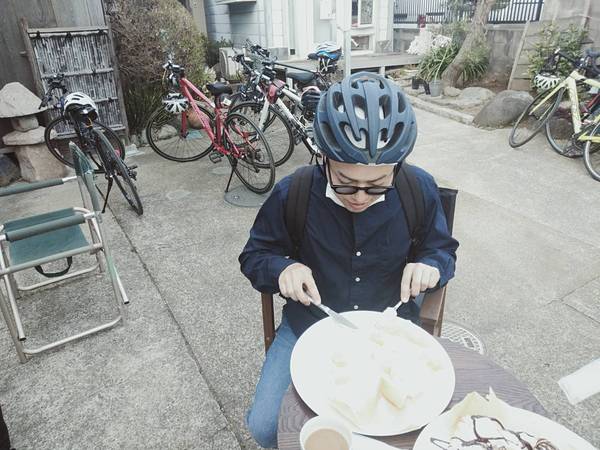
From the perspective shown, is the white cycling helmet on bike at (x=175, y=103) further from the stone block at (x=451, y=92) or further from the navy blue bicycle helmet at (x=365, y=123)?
the stone block at (x=451, y=92)

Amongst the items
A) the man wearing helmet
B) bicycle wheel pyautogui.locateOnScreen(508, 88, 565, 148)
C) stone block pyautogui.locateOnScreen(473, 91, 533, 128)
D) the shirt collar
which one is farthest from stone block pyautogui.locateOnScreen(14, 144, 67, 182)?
stone block pyautogui.locateOnScreen(473, 91, 533, 128)

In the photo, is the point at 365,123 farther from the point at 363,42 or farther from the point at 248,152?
the point at 363,42

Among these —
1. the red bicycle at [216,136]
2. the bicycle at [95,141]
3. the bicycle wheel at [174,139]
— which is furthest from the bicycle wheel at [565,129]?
the bicycle at [95,141]

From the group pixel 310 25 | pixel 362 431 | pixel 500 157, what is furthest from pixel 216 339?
pixel 310 25

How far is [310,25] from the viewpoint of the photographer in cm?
1099

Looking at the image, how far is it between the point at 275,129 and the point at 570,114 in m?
4.26

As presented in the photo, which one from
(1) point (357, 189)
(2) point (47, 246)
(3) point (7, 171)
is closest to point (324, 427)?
(1) point (357, 189)

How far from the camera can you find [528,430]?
3.46 ft

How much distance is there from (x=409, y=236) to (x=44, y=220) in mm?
2577

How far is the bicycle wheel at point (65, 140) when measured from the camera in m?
5.23

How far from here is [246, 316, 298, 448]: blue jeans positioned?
150 centimetres

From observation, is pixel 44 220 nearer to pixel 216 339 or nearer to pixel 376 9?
pixel 216 339

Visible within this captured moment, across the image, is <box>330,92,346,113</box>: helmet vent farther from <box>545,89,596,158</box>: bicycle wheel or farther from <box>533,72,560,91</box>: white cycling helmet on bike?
<box>533,72,560,91</box>: white cycling helmet on bike

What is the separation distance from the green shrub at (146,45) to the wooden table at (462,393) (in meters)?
6.61
